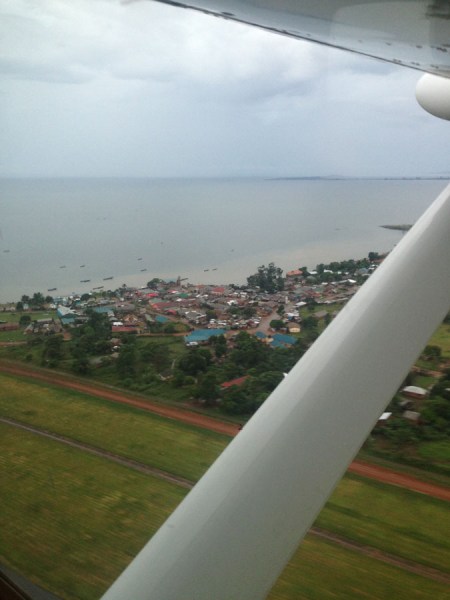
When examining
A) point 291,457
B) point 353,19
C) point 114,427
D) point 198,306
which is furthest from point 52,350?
point 353,19

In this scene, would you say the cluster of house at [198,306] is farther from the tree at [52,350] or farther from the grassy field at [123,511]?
the grassy field at [123,511]

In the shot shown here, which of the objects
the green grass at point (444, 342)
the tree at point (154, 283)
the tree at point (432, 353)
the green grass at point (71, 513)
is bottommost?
the green grass at point (71, 513)

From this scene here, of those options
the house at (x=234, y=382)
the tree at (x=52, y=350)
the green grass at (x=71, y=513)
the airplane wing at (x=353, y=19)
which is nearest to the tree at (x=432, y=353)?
the house at (x=234, y=382)

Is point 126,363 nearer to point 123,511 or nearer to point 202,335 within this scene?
point 202,335

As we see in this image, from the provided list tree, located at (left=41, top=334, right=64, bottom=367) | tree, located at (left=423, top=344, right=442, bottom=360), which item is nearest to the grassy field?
tree, located at (left=41, top=334, right=64, bottom=367)

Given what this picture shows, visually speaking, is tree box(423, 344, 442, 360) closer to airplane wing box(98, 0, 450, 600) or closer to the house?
the house

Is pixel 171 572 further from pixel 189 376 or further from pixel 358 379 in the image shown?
pixel 189 376
